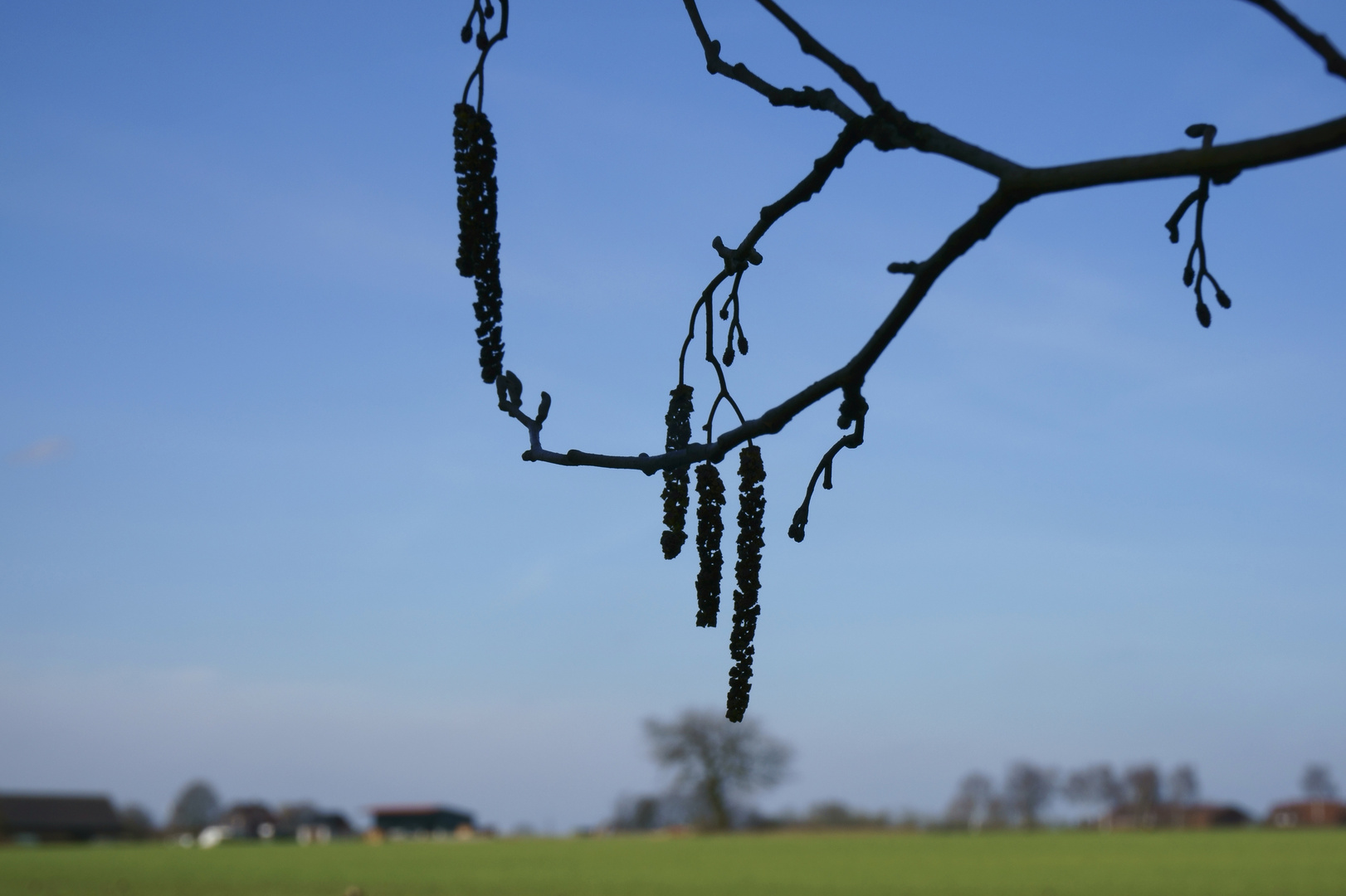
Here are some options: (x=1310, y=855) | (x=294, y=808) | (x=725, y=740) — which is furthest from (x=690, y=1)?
(x=294, y=808)

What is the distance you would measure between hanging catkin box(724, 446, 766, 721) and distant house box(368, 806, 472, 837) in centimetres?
12254

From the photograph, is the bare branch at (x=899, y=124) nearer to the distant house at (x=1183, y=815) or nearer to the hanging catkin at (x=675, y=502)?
the hanging catkin at (x=675, y=502)

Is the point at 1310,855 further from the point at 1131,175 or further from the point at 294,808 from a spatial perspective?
the point at 294,808

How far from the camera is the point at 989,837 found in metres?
67.6

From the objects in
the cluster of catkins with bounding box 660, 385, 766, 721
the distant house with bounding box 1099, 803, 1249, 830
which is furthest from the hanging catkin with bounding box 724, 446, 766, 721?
the distant house with bounding box 1099, 803, 1249, 830

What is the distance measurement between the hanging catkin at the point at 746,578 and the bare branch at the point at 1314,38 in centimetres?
85

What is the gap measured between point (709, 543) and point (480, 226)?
53 cm

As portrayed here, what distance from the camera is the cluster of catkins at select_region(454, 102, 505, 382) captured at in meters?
1.84

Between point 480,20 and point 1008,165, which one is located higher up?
point 480,20

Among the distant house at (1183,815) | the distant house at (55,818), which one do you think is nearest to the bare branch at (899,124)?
the distant house at (55,818)

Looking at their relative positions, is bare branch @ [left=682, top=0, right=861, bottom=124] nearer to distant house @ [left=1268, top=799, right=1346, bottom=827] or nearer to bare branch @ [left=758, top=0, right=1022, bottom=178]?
bare branch @ [left=758, top=0, right=1022, bottom=178]

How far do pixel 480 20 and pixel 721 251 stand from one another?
21.5 inches

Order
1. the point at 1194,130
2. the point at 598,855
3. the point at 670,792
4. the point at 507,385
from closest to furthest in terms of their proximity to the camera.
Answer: the point at 1194,130 → the point at 507,385 → the point at 598,855 → the point at 670,792

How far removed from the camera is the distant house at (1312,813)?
Answer: 11169 centimetres
